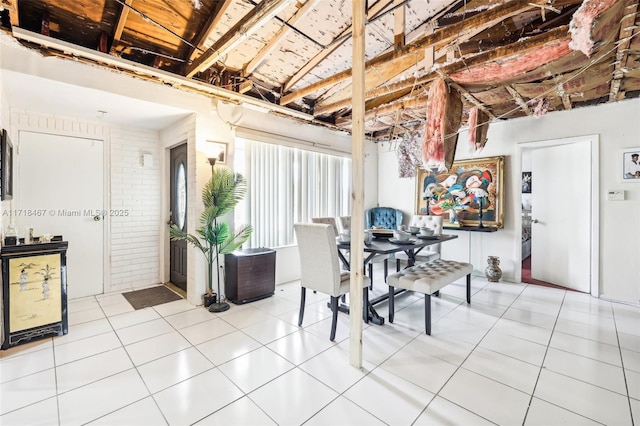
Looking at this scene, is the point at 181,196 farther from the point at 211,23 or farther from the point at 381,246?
the point at 381,246

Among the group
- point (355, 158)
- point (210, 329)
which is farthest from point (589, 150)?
point (210, 329)

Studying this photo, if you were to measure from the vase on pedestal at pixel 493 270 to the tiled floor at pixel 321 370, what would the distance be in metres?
1.15

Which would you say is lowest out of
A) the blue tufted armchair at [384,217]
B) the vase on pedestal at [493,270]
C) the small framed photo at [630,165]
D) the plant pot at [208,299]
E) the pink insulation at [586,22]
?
the plant pot at [208,299]

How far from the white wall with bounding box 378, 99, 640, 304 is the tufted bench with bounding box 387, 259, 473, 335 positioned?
1595mm

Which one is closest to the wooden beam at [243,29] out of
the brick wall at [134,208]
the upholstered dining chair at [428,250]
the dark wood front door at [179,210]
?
the dark wood front door at [179,210]

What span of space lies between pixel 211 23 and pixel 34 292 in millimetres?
2872

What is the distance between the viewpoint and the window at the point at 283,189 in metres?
4.00

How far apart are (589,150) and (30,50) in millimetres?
6288

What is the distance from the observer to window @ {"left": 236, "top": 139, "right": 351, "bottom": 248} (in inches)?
157

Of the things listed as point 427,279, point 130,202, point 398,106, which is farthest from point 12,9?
point 427,279

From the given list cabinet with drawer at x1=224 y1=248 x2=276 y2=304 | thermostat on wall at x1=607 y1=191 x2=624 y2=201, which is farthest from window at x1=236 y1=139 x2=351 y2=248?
thermostat on wall at x1=607 y1=191 x2=624 y2=201

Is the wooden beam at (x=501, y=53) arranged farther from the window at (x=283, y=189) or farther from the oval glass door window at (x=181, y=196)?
the oval glass door window at (x=181, y=196)

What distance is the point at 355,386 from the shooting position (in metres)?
1.93

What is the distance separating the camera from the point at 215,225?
3.40 metres
